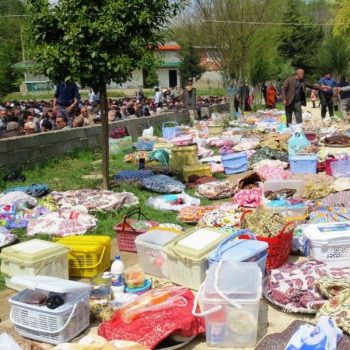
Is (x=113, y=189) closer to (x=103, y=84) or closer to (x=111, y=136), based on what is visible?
(x=103, y=84)

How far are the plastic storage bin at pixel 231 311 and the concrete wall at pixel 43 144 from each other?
647 centimetres

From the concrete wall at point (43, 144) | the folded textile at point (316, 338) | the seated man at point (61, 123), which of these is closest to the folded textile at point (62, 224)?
the concrete wall at point (43, 144)

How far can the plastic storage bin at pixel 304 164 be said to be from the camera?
8641 millimetres

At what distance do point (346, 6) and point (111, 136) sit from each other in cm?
2119

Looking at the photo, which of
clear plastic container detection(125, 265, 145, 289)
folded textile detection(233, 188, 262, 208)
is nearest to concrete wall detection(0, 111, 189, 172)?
folded textile detection(233, 188, 262, 208)

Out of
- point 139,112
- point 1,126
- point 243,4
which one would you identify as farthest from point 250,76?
point 1,126

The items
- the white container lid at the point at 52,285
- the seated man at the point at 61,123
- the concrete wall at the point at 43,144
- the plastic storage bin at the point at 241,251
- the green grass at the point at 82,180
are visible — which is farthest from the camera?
the seated man at the point at 61,123

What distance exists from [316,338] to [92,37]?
532 cm

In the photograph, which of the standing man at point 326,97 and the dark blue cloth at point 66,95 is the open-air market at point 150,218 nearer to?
the dark blue cloth at point 66,95

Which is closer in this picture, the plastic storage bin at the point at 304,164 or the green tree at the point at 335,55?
the plastic storage bin at the point at 304,164

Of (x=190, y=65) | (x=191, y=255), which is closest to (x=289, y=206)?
(x=191, y=255)

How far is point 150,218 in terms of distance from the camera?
6645 millimetres

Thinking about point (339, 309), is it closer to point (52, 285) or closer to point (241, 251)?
point (241, 251)

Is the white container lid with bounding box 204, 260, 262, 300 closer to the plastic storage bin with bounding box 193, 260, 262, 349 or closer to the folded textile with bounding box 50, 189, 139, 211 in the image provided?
the plastic storage bin with bounding box 193, 260, 262, 349
